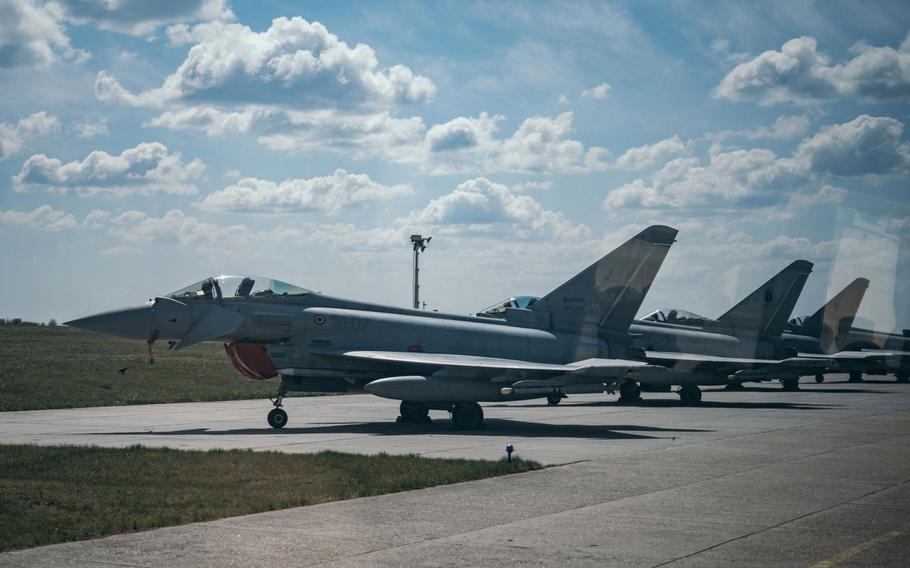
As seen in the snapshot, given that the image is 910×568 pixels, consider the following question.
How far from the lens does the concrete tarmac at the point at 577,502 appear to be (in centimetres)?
813

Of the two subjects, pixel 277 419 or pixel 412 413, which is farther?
pixel 412 413

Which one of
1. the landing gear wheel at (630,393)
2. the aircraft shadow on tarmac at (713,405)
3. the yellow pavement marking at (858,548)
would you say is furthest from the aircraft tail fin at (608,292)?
the yellow pavement marking at (858,548)

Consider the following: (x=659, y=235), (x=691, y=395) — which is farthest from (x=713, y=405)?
(x=659, y=235)

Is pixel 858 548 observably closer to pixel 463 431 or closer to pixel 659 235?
pixel 463 431

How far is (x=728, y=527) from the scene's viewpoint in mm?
9367

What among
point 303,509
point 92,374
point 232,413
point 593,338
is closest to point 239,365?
point 232,413

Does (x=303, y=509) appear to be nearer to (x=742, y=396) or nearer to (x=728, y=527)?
(x=728, y=527)

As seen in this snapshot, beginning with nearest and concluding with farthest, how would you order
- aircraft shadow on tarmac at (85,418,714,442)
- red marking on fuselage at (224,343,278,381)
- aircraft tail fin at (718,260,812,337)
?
1. aircraft shadow on tarmac at (85,418,714,442)
2. red marking on fuselage at (224,343,278,381)
3. aircraft tail fin at (718,260,812,337)

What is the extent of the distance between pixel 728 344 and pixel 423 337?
52.5ft

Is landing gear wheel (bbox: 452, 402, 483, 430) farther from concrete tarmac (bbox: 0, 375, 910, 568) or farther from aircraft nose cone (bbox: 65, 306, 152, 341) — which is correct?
aircraft nose cone (bbox: 65, 306, 152, 341)

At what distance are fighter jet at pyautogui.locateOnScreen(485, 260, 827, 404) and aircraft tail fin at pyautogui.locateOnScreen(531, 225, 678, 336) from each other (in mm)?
4432

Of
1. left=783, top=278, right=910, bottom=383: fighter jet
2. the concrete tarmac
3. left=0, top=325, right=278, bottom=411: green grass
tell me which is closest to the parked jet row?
the concrete tarmac

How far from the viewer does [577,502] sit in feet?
35.5

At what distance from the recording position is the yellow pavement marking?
7777 mm
